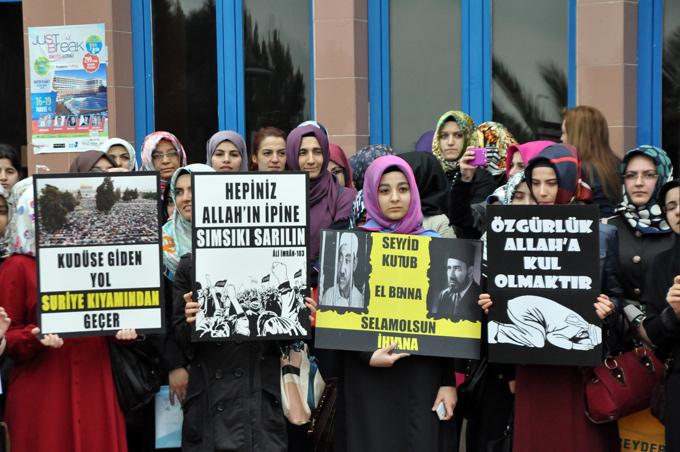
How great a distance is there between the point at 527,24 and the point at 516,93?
2.01 ft

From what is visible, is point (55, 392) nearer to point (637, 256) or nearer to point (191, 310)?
point (191, 310)

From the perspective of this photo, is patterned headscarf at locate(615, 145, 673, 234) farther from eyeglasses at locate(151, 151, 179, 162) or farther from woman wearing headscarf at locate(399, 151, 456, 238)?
A: eyeglasses at locate(151, 151, 179, 162)

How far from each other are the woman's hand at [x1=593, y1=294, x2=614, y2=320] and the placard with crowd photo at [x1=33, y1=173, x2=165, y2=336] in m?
2.12

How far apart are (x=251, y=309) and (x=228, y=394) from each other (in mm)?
453

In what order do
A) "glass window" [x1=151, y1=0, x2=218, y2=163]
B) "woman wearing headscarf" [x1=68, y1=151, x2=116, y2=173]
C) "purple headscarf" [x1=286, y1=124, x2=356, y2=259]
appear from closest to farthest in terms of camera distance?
"purple headscarf" [x1=286, y1=124, x2=356, y2=259] → "woman wearing headscarf" [x1=68, y1=151, x2=116, y2=173] → "glass window" [x1=151, y1=0, x2=218, y2=163]

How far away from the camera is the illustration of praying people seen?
4.99m

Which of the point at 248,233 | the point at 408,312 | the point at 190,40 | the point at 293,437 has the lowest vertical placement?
the point at 293,437

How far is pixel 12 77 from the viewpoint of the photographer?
11.0m

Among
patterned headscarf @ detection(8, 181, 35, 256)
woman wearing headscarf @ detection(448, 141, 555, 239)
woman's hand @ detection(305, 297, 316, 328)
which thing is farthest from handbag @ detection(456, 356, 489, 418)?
patterned headscarf @ detection(8, 181, 35, 256)

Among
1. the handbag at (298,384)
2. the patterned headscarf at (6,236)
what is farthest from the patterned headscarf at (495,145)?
the patterned headscarf at (6,236)

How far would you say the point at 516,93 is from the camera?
9.39 meters

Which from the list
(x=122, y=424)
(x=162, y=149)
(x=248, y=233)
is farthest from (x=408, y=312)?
(x=162, y=149)

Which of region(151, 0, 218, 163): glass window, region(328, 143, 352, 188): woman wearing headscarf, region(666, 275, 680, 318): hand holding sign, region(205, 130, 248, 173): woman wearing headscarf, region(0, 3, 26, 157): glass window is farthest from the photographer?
region(0, 3, 26, 157): glass window

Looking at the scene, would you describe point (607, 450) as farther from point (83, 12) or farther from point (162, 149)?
point (83, 12)
